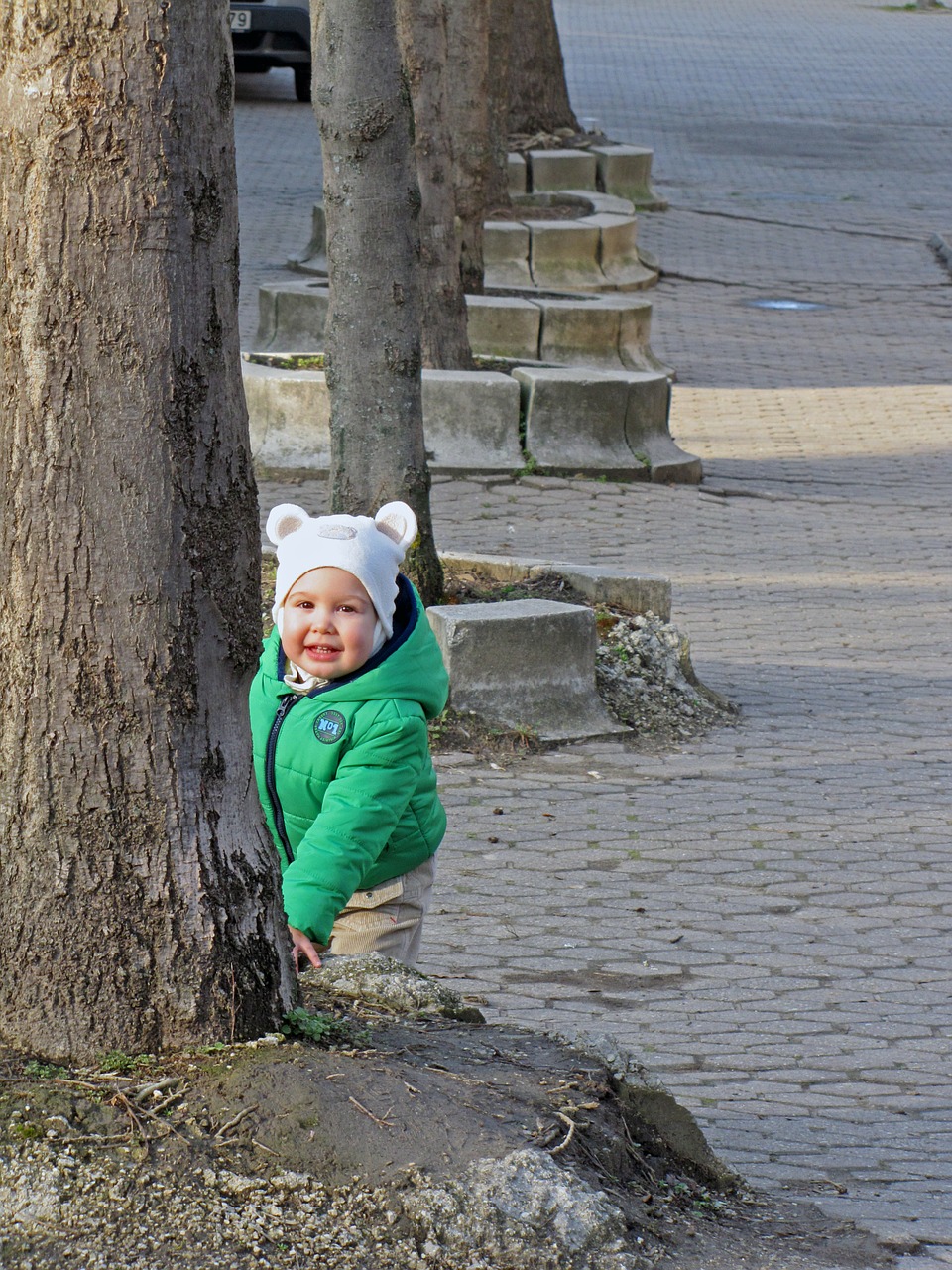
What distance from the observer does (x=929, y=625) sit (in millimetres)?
8117

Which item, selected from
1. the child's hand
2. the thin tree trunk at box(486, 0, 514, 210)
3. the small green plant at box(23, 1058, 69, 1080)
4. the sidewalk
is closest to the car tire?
the thin tree trunk at box(486, 0, 514, 210)

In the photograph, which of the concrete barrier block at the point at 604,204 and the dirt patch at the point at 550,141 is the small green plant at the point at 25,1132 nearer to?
the concrete barrier block at the point at 604,204

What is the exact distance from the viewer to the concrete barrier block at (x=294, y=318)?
11211 mm

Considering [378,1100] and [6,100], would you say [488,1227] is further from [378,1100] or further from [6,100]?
[6,100]

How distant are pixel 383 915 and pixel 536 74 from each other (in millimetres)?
15778

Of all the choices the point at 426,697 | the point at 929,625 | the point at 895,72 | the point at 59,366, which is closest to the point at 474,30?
the point at 929,625

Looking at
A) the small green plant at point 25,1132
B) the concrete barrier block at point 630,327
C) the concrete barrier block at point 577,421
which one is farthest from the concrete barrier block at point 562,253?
the small green plant at point 25,1132

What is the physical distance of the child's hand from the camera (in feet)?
10.5

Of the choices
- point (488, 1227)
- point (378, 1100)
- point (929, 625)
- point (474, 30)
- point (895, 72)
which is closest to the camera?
point (488, 1227)

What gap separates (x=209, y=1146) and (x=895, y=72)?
1374 inches

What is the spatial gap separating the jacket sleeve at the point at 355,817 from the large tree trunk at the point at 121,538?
24.6 inches

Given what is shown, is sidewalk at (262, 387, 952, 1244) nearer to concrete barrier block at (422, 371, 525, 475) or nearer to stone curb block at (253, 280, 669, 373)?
concrete barrier block at (422, 371, 525, 475)

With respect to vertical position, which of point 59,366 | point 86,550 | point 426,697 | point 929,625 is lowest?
point 929,625

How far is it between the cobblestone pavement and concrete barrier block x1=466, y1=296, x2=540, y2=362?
122 cm
